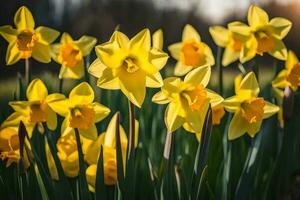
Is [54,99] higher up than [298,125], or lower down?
higher up

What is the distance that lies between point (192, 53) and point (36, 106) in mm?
626

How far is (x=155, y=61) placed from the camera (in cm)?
116

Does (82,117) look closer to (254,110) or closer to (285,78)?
(254,110)

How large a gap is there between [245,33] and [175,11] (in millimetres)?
3070

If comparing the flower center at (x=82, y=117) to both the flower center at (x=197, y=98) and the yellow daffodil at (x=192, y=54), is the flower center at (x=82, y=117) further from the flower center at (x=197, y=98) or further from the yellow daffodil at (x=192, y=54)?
the yellow daffodil at (x=192, y=54)

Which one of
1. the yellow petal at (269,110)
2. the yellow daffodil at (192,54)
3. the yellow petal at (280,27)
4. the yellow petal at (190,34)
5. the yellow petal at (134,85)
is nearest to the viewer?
the yellow petal at (134,85)

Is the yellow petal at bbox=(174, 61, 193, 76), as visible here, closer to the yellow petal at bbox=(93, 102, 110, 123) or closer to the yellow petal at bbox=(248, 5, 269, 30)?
the yellow petal at bbox=(248, 5, 269, 30)

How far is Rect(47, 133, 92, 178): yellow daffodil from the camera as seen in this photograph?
53.2 inches

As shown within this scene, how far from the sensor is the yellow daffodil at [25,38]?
4.65 feet

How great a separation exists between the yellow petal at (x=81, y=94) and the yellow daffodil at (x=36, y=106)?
53 mm

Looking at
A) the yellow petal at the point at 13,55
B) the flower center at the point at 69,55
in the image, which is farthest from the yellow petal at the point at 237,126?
the yellow petal at the point at 13,55

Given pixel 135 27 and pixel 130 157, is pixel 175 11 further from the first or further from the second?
pixel 130 157

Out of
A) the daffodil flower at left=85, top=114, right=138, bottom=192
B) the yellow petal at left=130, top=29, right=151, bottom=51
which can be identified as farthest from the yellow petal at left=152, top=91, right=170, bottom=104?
the daffodil flower at left=85, top=114, right=138, bottom=192

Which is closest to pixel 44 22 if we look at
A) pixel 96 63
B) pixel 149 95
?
pixel 149 95
